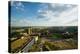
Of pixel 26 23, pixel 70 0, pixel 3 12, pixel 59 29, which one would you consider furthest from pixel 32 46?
pixel 70 0

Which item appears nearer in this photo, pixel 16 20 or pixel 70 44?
pixel 16 20

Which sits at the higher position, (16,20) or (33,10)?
(33,10)

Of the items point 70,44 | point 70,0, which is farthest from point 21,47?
point 70,0

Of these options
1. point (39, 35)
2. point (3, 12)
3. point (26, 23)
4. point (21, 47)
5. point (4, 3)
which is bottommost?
point (21, 47)

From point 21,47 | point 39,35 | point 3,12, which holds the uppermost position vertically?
point 3,12

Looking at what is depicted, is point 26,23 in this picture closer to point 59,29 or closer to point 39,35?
point 39,35

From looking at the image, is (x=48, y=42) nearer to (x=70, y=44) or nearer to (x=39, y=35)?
(x=39, y=35)
